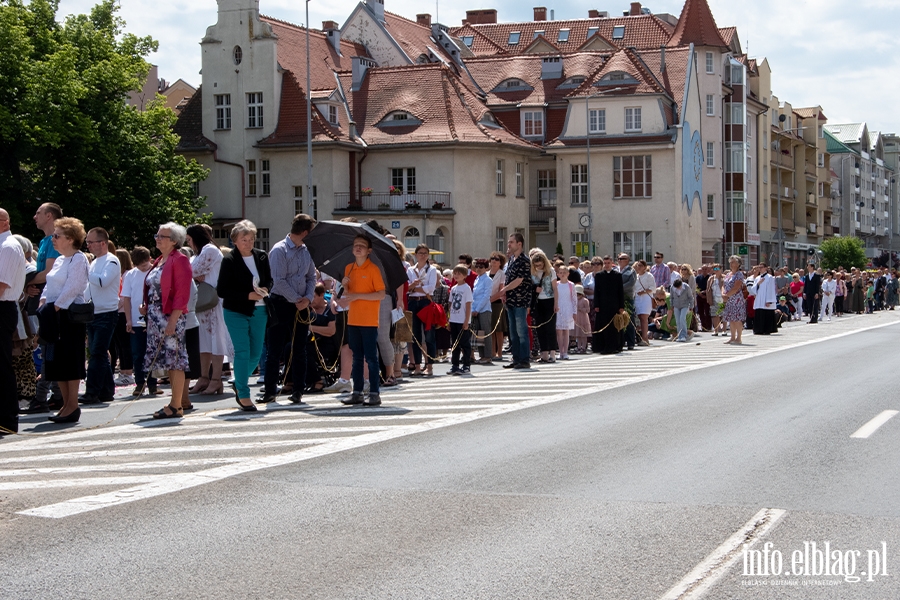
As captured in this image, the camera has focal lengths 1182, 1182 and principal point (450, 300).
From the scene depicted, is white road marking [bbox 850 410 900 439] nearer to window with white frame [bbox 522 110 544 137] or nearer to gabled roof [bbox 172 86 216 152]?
gabled roof [bbox 172 86 216 152]

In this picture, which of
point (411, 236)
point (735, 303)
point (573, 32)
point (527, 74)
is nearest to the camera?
point (735, 303)

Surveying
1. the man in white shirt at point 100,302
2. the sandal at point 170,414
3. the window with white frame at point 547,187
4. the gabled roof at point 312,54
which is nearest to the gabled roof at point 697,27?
the window with white frame at point 547,187

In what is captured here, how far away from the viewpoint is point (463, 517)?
23.1 feet

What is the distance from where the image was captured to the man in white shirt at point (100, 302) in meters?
12.7

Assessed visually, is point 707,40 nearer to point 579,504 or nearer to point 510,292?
point 510,292

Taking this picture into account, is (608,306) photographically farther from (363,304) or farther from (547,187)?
(547,187)

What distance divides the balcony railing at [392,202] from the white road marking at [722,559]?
159 ft

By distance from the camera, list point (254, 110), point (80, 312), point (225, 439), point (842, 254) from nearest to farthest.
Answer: point (225, 439) < point (80, 312) < point (254, 110) < point (842, 254)

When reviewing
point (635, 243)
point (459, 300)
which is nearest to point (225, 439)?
point (459, 300)

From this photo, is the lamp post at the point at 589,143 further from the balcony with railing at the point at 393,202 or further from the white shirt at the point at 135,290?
the white shirt at the point at 135,290

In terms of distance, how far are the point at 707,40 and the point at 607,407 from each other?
59776mm

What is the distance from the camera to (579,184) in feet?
202

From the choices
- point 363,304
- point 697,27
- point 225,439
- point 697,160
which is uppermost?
point 697,27

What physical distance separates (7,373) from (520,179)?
165 ft
